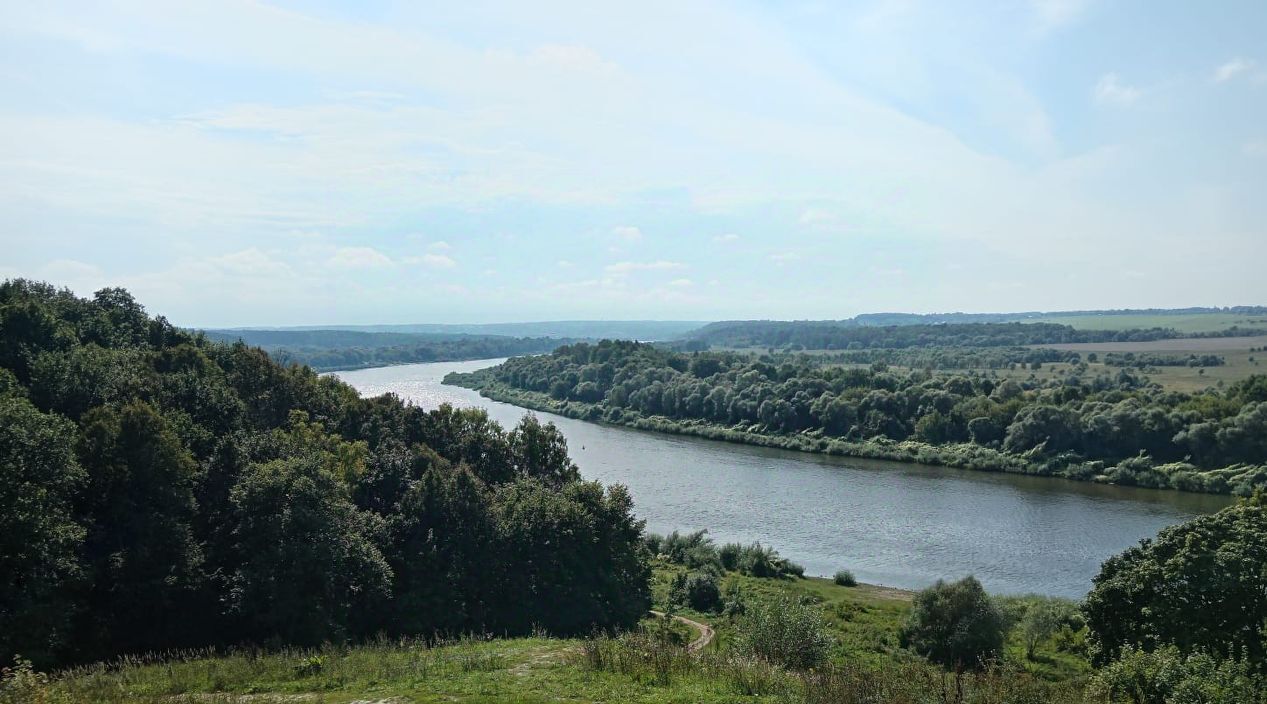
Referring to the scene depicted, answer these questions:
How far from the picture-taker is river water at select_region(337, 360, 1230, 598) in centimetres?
4169

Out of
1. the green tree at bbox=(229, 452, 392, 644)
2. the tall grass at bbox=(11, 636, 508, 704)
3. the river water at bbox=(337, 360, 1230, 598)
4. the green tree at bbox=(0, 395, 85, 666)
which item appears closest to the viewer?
the tall grass at bbox=(11, 636, 508, 704)

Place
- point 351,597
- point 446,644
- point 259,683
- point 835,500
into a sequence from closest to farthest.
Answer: point 259,683
point 446,644
point 351,597
point 835,500

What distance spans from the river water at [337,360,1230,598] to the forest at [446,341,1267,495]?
347 centimetres

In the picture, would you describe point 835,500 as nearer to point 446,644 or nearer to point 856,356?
point 446,644

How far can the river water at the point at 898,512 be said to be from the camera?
41.7 m

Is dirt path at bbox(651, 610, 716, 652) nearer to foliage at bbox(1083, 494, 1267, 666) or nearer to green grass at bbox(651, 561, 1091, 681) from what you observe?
green grass at bbox(651, 561, 1091, 681)

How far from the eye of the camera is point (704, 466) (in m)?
70.2

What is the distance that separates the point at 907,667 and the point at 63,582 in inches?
768

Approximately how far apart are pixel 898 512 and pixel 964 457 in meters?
21.5

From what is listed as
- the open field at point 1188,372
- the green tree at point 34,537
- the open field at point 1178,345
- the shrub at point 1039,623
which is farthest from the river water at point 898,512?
the open field at point 1178,345

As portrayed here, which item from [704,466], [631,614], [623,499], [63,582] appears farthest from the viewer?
[704,466]

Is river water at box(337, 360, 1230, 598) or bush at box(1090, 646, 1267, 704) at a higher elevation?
bush at box(1090, 646, 1267, 704)

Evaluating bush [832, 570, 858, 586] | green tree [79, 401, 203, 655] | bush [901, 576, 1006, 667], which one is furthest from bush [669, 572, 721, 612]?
green tree [79, 401, 203, 655]

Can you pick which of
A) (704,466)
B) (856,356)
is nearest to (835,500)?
(704,466)
